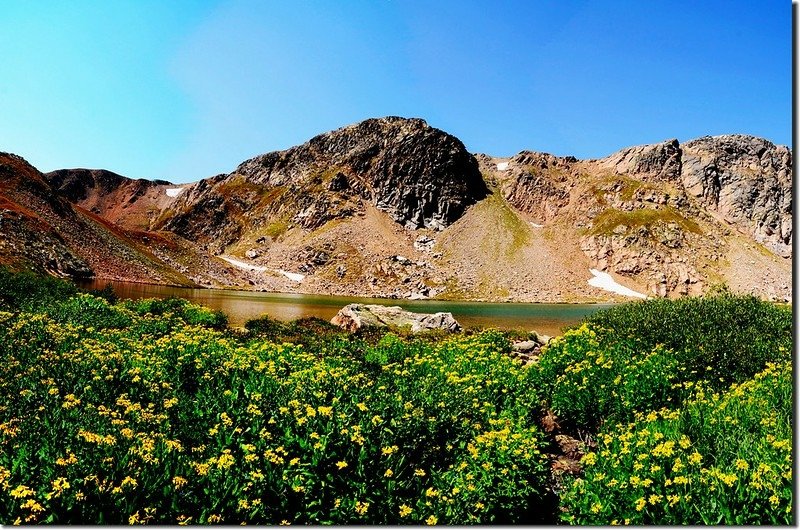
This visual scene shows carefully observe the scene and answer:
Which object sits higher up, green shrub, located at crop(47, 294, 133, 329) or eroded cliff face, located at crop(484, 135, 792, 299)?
eroded cliff face, located at crop(484, 135, 792, 299)

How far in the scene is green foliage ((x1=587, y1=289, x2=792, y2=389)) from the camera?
1741 cm

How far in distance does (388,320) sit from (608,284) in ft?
446

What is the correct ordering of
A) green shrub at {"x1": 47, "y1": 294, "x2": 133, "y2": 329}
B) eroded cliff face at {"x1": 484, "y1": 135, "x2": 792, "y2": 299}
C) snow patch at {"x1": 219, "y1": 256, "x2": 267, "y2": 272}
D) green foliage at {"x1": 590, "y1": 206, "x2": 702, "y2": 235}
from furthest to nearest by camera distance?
1. green foliage at {"x1": 590, "y1": 206, "x2": 702, "y2": 235}
2. eroded cliff face at {"x1": 484, "y1": 135, "x2": 792, "y2": 299}
3. snow patch at {"x1": 219, "y1": 256, "x2": 267, "y2": 272}
4. green shrub at {"x1": 47, "y1": 294, "x2": 133, "y2": 329}

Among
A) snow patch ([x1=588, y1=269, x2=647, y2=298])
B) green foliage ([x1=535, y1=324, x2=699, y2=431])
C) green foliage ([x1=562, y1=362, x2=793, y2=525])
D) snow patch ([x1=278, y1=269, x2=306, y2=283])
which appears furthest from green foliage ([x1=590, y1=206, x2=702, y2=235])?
green foliage ([x1=562, y1=362, x2=793, y2=525])

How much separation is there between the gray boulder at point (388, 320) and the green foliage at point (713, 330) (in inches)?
603

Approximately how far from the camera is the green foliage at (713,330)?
57.1 ft

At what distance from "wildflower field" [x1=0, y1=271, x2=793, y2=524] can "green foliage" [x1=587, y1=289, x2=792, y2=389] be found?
2.52 meters

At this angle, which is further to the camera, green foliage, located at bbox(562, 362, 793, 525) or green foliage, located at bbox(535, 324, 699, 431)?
green foliage, located at bbox(535, 324, 699, 431)

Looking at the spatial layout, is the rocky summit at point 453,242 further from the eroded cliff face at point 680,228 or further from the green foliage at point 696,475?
the green foliage at point 696,475

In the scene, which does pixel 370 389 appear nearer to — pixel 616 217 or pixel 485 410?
pixel 485 410

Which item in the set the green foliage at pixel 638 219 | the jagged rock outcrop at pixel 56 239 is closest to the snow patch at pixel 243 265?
the jagged rock outcrop at pixel 56 239

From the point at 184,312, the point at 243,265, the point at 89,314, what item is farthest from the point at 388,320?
the point at 243,265

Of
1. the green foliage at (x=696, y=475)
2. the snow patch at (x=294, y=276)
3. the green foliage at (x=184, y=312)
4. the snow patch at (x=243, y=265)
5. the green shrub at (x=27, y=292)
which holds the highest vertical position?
the snow patch at (x=243, y=265)

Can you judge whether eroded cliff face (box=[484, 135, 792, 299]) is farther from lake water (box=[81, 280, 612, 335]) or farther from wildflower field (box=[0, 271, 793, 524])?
wildflower field (box=[0, 271, 793, 524])
